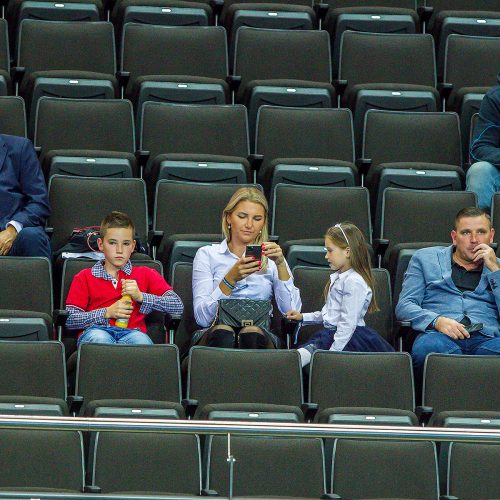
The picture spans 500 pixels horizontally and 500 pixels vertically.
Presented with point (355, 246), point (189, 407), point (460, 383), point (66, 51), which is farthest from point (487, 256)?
point (66, 51)

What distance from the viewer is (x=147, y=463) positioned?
393cm

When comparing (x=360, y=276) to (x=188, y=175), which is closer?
(x=360, y=276)

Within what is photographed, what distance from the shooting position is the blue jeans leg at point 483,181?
5.46m

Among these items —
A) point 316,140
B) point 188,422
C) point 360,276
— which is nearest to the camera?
point 188,422

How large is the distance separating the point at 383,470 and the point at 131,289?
1084mm

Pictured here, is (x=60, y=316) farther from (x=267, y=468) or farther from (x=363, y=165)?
(x=363, y=165)

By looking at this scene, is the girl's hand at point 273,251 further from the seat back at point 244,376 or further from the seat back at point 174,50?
the seat back at point 174,50

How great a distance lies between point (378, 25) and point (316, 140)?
1.00 metres

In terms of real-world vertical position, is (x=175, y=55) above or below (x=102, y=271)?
above

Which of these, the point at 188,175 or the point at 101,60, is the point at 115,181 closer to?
the point at 188,175

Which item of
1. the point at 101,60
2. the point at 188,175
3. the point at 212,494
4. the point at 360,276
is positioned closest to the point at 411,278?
the point at 360,276

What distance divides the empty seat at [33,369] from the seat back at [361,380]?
733 millimetres

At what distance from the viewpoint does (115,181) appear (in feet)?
17.2

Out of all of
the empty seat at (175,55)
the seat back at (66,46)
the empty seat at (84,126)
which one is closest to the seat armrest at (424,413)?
the empty seat at (84,126)
